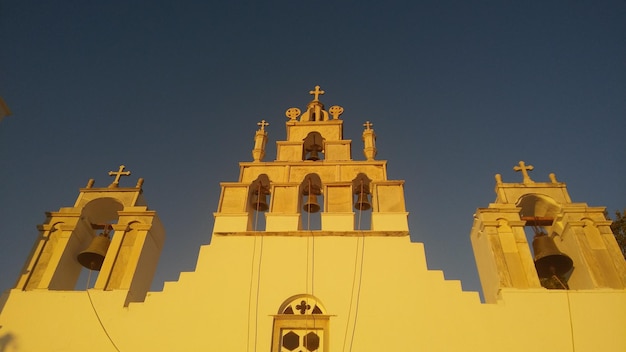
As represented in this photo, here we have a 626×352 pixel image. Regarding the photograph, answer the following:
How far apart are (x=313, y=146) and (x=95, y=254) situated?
5382mm

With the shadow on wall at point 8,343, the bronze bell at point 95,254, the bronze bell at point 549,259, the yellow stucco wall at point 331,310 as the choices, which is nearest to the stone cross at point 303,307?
the yellow stucco wall at point 331,310

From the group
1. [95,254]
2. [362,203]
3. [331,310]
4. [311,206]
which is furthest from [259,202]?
[95,254]

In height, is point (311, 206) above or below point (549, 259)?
above

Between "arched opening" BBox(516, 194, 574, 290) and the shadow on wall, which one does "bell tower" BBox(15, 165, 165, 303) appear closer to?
the shadow on wall

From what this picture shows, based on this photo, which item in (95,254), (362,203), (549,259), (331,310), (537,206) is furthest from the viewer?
(362,203)

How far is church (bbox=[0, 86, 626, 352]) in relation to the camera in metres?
7.65

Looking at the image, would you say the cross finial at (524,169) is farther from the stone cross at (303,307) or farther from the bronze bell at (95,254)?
the bronze bell at (95,254)

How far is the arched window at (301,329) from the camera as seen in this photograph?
766cm

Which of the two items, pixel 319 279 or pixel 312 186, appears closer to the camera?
pixel 319 279

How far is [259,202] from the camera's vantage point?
10.2 meters

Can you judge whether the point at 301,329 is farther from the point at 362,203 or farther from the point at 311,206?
the point at 362,203

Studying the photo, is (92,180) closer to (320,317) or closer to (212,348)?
(212,348)

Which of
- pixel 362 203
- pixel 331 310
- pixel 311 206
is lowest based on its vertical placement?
pixel 331 310

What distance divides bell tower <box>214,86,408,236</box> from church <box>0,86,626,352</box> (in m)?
0.03
